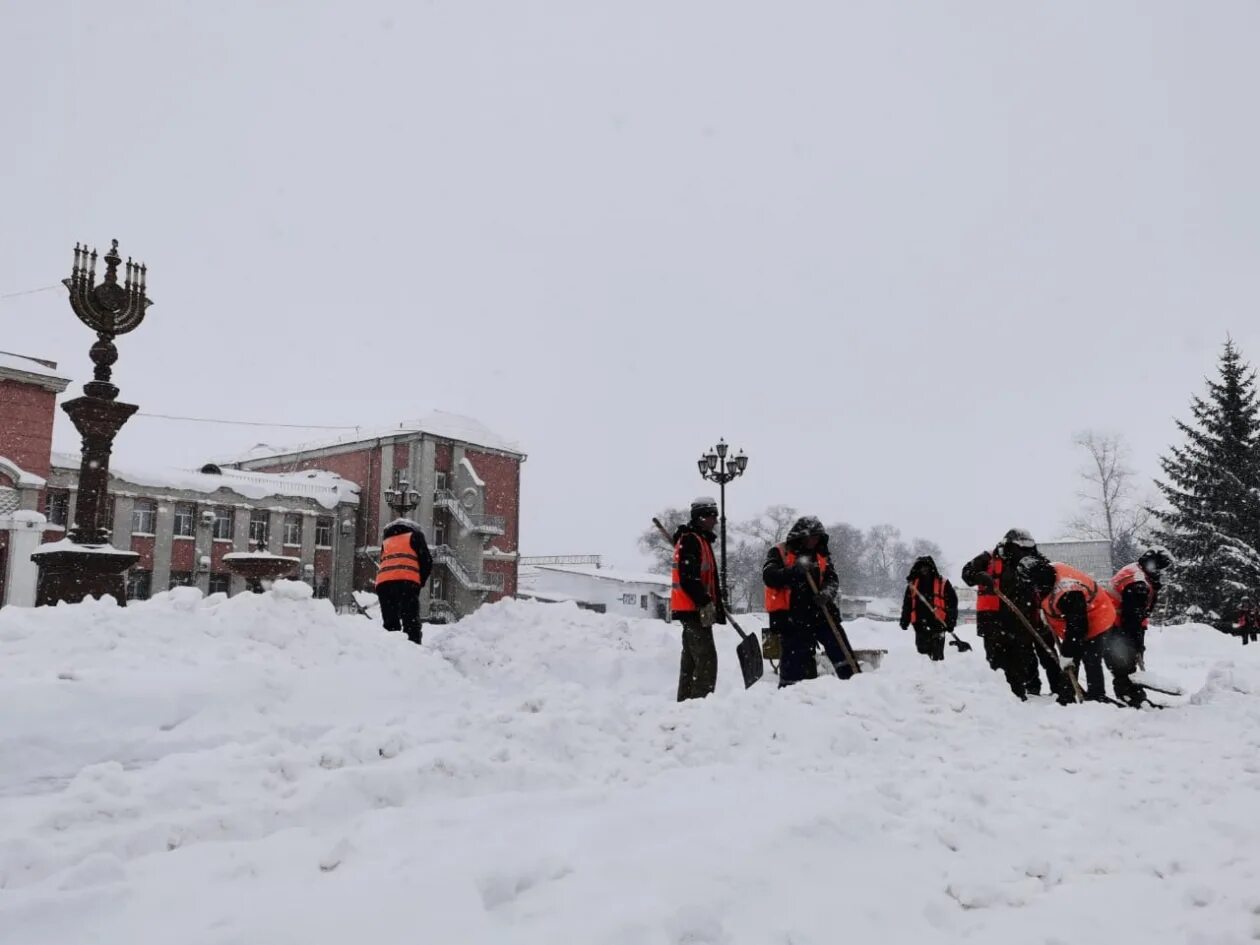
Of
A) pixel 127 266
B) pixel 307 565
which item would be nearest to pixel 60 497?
pixel 307 565

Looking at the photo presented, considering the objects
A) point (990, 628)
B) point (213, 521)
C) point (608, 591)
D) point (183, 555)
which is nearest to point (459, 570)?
point (213, 521)

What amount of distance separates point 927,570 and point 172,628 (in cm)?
907

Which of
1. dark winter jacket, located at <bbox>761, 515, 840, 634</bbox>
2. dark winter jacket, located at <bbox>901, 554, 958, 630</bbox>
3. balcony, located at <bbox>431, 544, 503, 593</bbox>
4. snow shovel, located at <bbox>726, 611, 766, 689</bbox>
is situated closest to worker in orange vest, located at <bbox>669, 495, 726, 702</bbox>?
dark winter jacket, located at <bbox>761, 515, 840, 634</bbox>

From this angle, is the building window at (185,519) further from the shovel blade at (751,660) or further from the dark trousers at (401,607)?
the shovel blade at (751,660)

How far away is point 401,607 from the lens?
1017 cm

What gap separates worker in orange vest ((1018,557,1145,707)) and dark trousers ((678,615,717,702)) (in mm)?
3107

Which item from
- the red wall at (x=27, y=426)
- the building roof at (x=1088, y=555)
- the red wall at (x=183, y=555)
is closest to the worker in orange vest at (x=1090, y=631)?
the red wall at (x=27, y=426)

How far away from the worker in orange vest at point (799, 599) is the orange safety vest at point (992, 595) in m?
1.84

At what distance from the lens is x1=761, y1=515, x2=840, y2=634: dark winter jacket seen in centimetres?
800

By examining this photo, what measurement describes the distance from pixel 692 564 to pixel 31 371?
111 feet

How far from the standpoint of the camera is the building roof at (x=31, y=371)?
31.9 metres

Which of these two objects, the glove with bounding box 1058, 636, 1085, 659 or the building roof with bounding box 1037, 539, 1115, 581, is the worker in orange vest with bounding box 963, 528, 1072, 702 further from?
the building roof with bounding box 1037, 539, 1115, 581

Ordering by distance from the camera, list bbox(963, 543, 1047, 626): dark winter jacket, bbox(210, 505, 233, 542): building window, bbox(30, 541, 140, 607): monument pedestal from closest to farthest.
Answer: bbox(963, 543, 1047, 626): dark winter jacket < bbox(30, 541, 140, 607): monument pedestal < bbox(210, 505, 233, 542): building window

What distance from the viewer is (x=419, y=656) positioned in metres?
8.57
